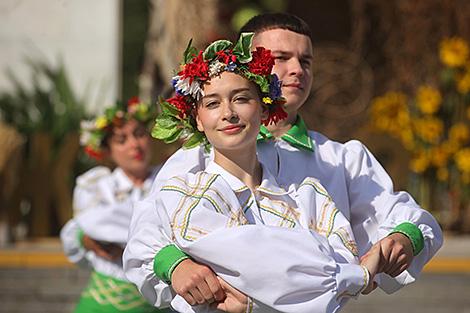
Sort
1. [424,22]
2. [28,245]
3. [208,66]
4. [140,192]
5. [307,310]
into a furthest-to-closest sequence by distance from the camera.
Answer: [424,22] < [28,245] < [140,192] < [208,66] < [307,310]

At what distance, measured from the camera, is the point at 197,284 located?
3402 mm

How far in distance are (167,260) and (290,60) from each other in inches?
33.2

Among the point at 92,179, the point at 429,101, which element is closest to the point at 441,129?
the point at 429,101

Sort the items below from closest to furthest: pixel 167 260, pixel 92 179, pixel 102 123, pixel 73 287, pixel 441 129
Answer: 1. pixel 167 260
2. pixel 102 123
3. pixel 92 179
4. pixel 73 287
5. pixel 441 129

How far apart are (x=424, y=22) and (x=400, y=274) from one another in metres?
8.83

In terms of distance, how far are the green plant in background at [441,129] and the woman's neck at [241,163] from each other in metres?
6.72

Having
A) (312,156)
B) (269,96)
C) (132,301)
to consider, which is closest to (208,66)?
(269,96)

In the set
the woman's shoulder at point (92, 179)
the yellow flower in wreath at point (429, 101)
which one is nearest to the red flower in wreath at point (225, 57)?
the woman's shoulder at point (92, 179)

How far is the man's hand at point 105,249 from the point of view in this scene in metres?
5.84

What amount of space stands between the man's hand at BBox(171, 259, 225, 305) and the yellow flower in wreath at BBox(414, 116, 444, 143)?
7070 mm

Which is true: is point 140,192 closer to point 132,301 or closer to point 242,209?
point 132,301

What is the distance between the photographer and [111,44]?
1166 cm

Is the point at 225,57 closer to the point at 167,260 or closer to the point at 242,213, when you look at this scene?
the point at 242,213

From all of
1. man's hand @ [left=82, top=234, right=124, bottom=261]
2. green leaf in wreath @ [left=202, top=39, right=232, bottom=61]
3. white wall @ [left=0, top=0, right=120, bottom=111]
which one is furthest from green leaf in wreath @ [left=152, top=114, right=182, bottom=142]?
white wall @ [left=0, top=0, right=120, bottom=111]
